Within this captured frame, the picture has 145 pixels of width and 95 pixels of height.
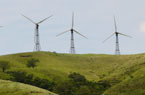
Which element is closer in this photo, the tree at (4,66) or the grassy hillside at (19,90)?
the grassy hillside at (19,90)

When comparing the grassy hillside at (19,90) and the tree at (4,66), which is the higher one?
the tree at (4,66)

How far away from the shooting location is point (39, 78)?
16975 centimetres

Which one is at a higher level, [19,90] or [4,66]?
[4,66]

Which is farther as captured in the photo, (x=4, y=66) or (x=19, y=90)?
(x=4, y=66)

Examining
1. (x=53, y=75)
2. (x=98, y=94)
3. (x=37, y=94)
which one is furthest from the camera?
(x=53, y=75)

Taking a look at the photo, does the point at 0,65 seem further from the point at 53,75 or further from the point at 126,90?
the point at 126,90

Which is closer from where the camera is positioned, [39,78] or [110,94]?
[110,94]

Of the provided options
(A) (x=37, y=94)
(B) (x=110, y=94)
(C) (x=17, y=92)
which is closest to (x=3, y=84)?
(C) (x=17, y=92)

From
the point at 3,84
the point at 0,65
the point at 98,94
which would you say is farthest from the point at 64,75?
the point at 3,84

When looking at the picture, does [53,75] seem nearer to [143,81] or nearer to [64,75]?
[64,75]

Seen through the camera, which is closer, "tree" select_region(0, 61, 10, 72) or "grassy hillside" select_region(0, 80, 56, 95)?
"grassy hillside" select_region(0, 80, 56, 95)

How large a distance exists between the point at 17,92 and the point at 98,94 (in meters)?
42.3

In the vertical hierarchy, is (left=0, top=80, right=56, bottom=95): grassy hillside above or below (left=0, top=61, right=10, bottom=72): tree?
below

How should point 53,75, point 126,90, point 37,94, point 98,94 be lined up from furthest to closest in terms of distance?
1. point 53,75
2. point 98,94
3. point 126,90
4. point 37,94
